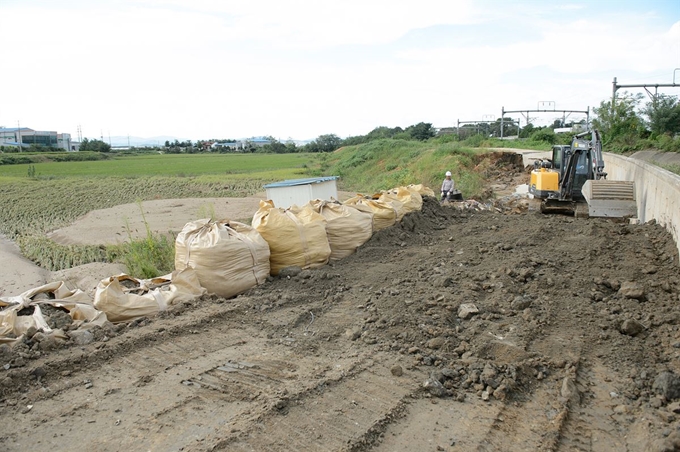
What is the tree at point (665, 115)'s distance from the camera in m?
22.8

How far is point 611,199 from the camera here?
30.0 feet

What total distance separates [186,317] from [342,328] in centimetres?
136

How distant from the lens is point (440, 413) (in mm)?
3094

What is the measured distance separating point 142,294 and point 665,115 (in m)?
24.8

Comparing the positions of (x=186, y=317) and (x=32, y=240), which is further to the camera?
(x=32, y=240)

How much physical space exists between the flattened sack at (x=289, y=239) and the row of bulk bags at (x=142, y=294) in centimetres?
102

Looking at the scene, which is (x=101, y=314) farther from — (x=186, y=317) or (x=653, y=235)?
(x=653, y=235)

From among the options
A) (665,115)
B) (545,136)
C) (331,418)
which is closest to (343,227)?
(331,418)

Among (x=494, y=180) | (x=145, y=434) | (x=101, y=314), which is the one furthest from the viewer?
(x=494, y=180)

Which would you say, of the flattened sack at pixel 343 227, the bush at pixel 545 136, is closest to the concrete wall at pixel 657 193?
the flattened sack at pixel 343 227

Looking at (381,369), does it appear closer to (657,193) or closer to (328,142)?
(657,193)

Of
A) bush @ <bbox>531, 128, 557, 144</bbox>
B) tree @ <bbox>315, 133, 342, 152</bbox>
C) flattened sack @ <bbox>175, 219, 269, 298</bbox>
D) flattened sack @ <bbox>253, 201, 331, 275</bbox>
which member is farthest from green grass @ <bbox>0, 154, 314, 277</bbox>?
tree @ <bbox>315, 133, 342, 152</bbox>

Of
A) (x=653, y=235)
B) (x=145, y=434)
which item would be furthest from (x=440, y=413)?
(x=653, y=235)

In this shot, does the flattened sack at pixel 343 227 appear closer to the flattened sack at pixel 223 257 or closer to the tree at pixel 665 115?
the flattened sack at pixel 223 257
